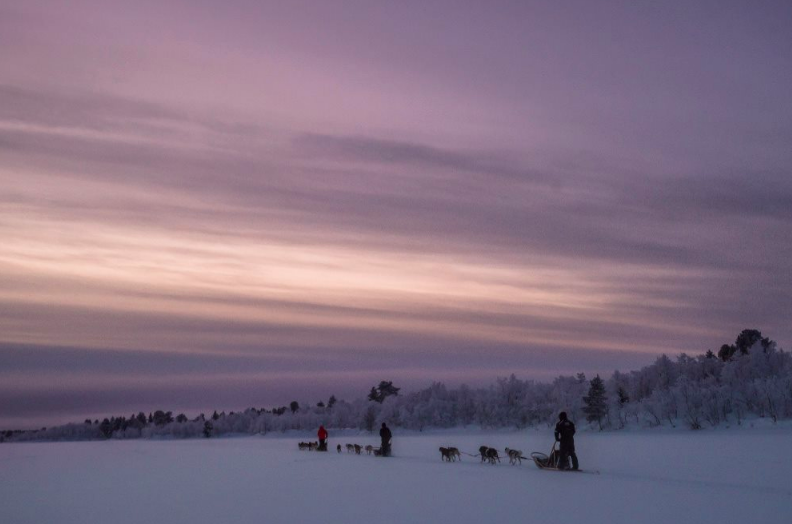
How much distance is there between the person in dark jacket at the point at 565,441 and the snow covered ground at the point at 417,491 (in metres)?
0.93

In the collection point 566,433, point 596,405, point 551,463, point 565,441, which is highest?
point 596,405

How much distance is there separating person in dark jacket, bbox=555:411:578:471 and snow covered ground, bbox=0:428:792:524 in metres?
0.93

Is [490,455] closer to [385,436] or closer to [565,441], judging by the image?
[565,441]

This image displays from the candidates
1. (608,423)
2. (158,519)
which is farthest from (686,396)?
(158,519)

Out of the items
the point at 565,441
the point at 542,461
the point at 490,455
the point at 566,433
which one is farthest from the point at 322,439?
the point at 566,433

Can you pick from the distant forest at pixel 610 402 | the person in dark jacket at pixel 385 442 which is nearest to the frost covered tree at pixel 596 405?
the distant forest at pixel 610 402

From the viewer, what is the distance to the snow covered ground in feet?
48.1

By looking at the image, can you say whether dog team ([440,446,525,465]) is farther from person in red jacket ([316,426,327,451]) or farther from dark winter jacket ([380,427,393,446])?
person in red jacket ([316,426,327,451])

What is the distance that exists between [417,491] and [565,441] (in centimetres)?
717

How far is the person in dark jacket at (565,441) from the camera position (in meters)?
24.0

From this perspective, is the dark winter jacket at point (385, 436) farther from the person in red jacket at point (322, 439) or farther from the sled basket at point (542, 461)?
the sled basket at point (542, 461)

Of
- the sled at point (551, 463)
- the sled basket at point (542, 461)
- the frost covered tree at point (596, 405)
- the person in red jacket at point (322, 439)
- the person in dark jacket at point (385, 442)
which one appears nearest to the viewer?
the sled at point (551, 463)

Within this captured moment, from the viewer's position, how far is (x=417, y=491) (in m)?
18.8

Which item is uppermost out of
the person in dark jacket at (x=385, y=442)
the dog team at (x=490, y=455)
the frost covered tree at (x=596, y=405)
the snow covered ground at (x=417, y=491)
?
the frost covered tree at (x=596, y=405)
